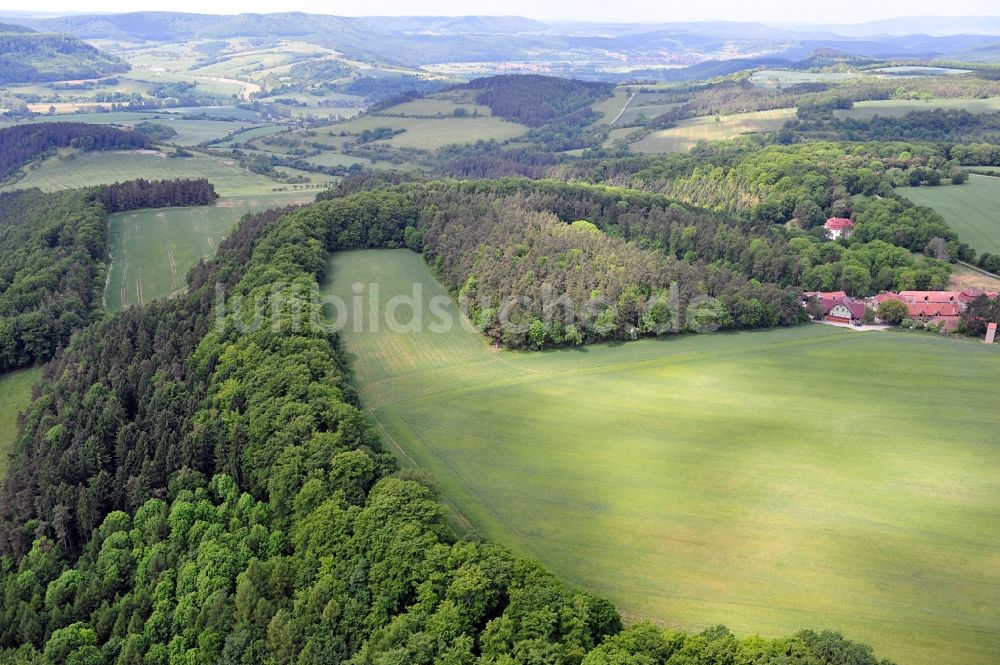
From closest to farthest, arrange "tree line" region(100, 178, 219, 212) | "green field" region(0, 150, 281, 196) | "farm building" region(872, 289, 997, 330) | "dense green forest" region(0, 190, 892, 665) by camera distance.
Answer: "dense green forest" region(0, 190, 892, 665)
"farm building" region(872, 289, 997, 330)
"tree line" region(100, 178, 219, 212)
"green field" region(0, 150, 281, 196)

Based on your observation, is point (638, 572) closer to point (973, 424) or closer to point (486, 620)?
point (486, 620)

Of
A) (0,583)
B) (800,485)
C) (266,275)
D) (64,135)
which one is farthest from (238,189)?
(800,485)

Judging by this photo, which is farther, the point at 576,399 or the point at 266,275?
the point at 266,275

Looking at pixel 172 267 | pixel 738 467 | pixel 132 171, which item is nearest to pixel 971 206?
pixel 738 467

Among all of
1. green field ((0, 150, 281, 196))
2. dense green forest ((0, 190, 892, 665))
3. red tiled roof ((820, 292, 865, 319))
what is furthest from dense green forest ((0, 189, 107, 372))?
red tiled roof ((820, 292, 865, 319))

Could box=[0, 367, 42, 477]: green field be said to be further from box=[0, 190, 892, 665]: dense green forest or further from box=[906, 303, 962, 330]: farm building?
box=[906, 303, 962, 330]: farm building

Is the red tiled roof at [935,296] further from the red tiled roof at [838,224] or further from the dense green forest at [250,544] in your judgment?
the dense green forest at [250,544]
